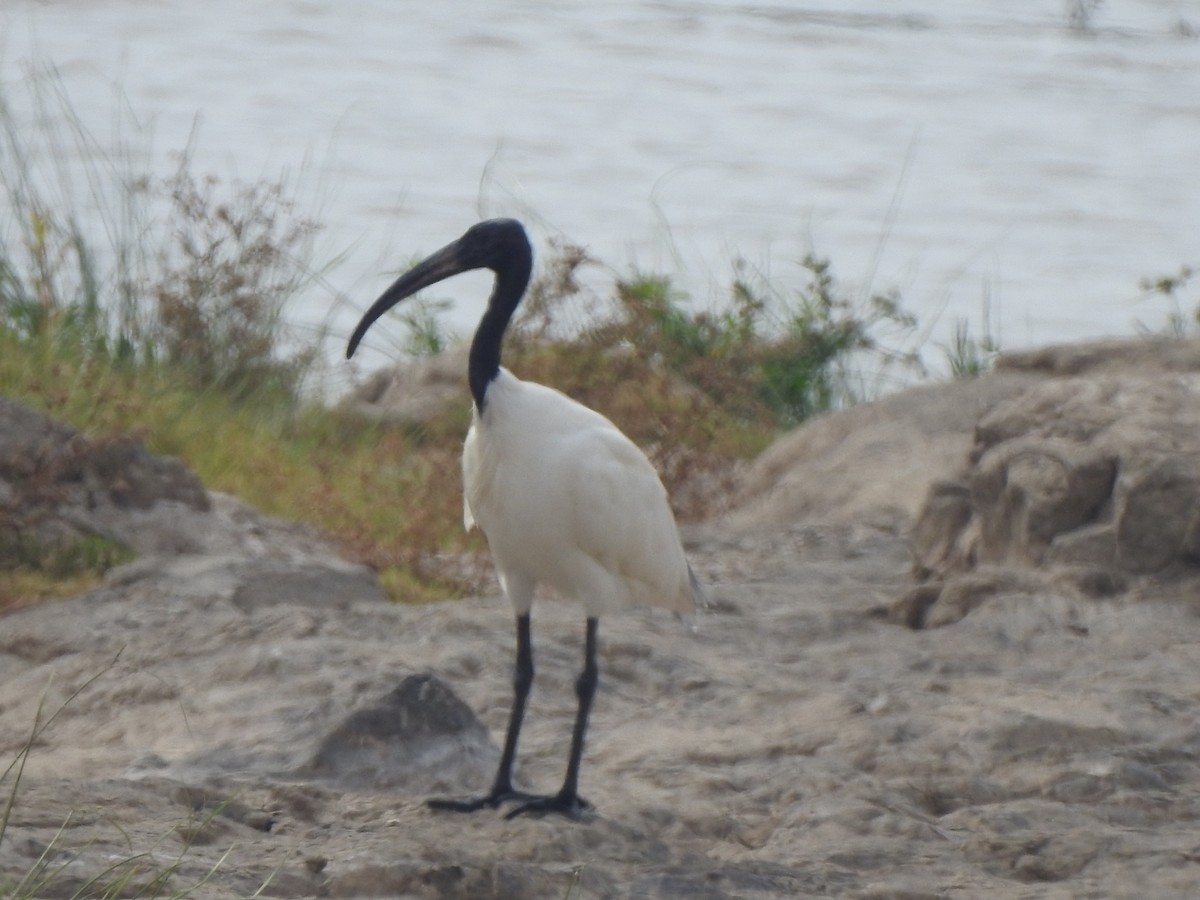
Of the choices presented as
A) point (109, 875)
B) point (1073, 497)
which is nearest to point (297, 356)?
point (1073, 497)

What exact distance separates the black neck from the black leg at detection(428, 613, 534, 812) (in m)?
0.59

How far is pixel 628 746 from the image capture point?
15.8 feet

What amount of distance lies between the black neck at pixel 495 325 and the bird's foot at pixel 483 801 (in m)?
0.84

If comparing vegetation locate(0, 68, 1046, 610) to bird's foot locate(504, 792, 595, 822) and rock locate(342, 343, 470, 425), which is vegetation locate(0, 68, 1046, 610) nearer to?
rock locate(342, 343, 470, 425)

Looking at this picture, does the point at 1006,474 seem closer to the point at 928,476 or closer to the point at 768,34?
the point at 928,476

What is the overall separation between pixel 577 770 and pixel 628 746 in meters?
0.54

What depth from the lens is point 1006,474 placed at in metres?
6.05

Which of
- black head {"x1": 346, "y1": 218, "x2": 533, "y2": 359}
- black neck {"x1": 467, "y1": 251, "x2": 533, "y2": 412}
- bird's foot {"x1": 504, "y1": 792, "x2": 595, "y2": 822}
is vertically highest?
black head {"x1": 346, "y1": 218, "x2": 533, "y2": 359}

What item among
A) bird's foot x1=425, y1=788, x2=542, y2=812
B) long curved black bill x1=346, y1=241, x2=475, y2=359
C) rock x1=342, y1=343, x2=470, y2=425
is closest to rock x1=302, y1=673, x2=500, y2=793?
bird's foot x1=425, y1=788, x2=542, y2=812

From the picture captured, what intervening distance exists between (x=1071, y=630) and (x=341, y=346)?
18.6 ft

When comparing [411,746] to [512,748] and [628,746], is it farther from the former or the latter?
[628,746]

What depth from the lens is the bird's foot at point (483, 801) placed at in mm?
4164

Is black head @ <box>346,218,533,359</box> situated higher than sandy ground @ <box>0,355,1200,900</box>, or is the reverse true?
black head @ <box>346,218,533,359</box>

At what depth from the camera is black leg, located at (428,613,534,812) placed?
4184mm
